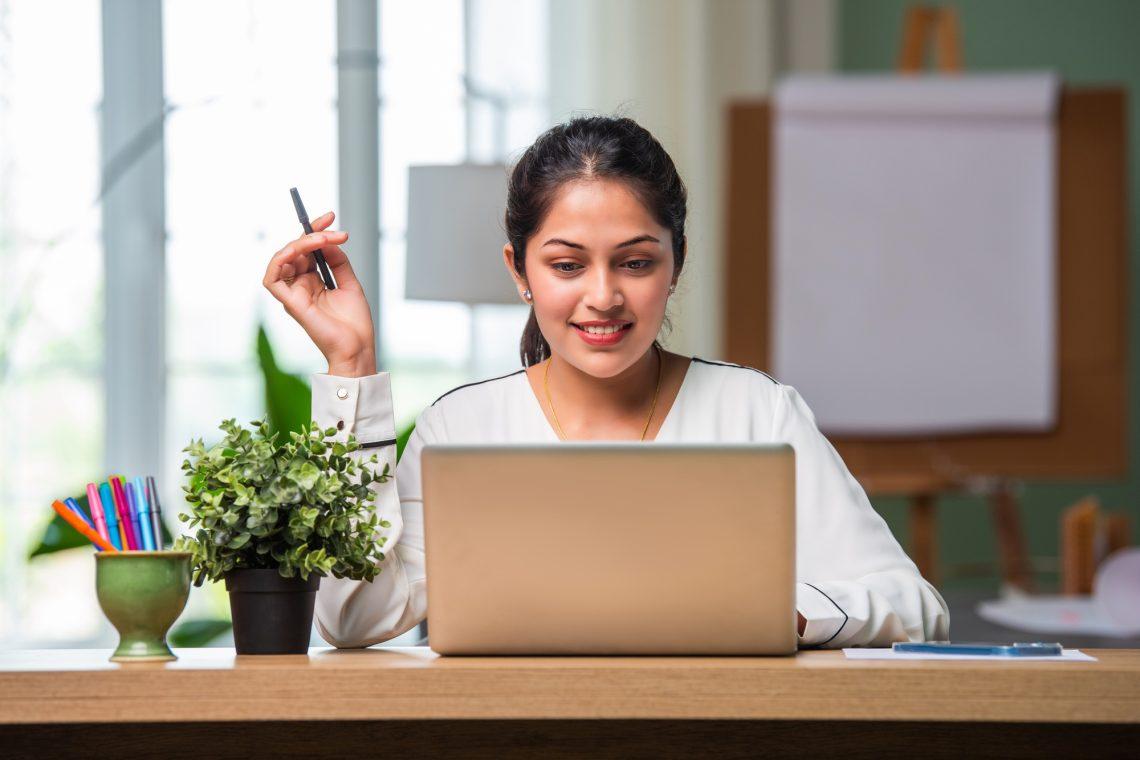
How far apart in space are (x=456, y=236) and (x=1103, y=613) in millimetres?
1379

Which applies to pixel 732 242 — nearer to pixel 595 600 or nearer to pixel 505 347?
pixel 505 347

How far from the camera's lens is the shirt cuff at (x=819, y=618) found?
1141 mm

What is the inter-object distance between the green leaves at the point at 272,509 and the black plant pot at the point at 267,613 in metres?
0.01

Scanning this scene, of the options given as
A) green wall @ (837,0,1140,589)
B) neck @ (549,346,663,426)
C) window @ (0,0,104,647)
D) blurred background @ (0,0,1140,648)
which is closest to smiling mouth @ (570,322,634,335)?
neck @ (549,346,663,426)

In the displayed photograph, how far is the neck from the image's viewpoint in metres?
1.56

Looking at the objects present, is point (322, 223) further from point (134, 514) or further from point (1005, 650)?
point (1005, 650)

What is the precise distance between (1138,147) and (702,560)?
3.46 m

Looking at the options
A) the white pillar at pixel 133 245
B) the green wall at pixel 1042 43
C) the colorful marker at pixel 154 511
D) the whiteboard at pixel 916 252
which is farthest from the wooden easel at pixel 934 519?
the colorful marker at pixel 154 511

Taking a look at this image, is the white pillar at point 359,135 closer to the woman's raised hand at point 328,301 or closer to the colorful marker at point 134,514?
the woman's raised hand at point 328,301

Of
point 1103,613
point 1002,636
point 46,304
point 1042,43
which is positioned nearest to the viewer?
point 1002,636

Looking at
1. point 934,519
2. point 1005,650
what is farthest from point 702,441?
point 934,519

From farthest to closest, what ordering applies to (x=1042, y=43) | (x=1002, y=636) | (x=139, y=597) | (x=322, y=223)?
(x=1042, y=43) → (x=1002, y=636) → (x=322, y=223) → (x=139, y=597)

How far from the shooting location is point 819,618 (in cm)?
Result: 114

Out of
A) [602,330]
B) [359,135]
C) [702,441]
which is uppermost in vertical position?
[359,135]
